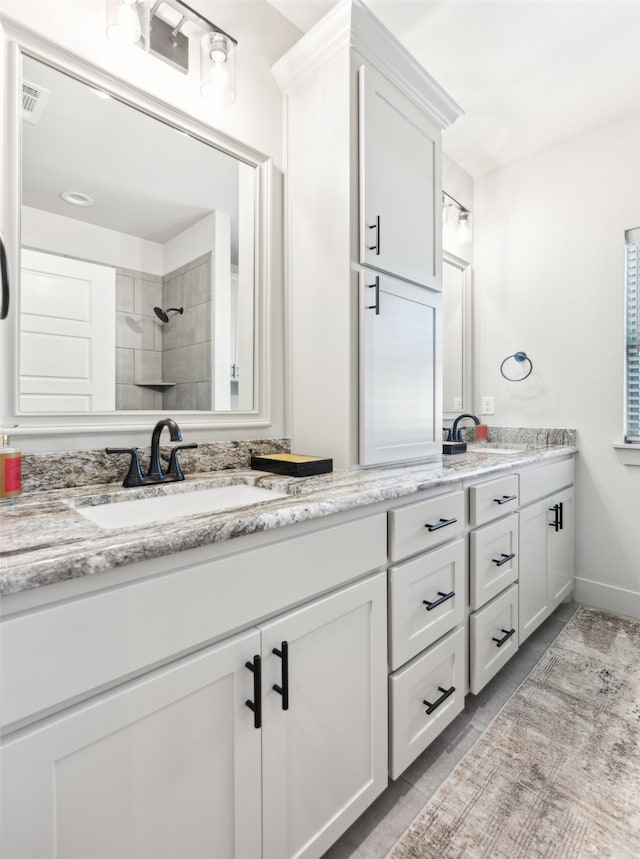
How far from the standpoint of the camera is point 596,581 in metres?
2.44

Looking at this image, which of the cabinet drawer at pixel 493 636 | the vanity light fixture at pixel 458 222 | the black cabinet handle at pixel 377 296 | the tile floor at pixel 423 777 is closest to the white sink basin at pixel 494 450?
the cabinet drawer at pixel 493 636

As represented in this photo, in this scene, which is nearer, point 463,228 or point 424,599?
point 424,599

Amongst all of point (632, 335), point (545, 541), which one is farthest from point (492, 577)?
point (632, 335)

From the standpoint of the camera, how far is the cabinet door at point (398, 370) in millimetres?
1537

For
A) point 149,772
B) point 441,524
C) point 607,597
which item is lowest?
point 607,597

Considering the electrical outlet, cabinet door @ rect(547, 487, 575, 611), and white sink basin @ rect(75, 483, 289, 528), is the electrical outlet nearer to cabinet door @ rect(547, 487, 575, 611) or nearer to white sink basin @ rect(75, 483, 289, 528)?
cabinet door @ rect(547, 487, 575, 611)

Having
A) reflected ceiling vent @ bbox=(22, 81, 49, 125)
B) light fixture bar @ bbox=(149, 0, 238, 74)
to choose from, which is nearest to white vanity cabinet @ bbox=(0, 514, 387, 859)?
reflected ceiling vent @ bbox=(22, 81, 49, 125)

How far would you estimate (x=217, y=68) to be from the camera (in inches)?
55.2

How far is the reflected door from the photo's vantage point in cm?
114

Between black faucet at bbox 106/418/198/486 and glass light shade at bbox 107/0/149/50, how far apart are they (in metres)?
1.09

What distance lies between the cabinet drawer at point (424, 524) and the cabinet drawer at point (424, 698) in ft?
1.09

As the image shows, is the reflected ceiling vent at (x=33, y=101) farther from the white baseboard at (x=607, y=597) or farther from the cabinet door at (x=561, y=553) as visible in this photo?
the white baseboard at (x=607, y=597)

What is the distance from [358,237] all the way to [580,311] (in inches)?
65.1

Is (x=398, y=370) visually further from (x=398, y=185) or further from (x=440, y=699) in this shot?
(x=440, y=699)
